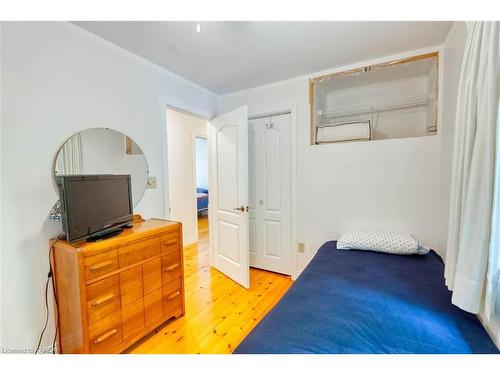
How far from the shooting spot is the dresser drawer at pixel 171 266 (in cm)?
179

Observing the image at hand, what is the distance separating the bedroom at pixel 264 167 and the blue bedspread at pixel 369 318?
0.01 meters

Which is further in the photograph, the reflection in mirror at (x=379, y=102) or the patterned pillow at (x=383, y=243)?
the reflection in mirror at (x=379, y=102)

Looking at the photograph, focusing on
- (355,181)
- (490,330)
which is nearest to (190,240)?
(355,181)

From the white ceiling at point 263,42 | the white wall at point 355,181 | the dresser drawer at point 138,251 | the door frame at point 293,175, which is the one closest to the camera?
the dresser drawer at point 138,251

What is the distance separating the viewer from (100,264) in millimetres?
1375

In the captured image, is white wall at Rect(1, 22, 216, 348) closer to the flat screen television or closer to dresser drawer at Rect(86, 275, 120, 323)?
the flat screen television

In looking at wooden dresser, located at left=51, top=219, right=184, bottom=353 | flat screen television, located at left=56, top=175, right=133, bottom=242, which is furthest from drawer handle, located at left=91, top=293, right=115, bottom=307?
flat screen television, located at left=56, top=175, right=133, bottom=242

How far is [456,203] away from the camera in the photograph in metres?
1.13

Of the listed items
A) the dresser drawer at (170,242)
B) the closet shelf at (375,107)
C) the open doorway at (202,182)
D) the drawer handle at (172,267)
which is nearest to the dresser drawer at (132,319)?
the drawer handle at (172,267)

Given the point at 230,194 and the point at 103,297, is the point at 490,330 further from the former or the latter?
the point at 230,194

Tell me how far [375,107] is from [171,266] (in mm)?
2514

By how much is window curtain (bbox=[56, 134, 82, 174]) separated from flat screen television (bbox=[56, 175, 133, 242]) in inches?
9.8

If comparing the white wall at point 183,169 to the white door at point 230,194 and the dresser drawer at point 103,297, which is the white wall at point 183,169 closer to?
the white door at point 230,194
